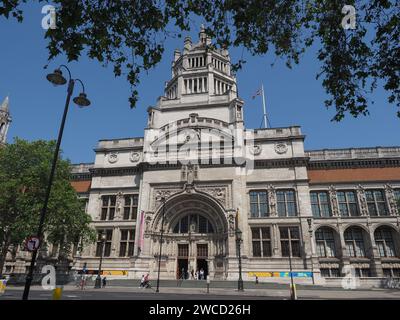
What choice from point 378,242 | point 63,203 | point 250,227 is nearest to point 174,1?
point 63,203

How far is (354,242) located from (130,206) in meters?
27.6

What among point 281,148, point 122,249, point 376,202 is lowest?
point 122,249

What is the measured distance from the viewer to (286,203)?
110 feet

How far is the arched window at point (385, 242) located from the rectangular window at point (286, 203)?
9938 mm

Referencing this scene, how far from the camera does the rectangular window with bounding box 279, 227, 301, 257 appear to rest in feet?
103

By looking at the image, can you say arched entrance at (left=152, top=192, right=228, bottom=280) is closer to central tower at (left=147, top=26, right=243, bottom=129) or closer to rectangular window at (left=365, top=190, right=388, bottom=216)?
central tower at (left=147, top=26, right=243, bottom=129)

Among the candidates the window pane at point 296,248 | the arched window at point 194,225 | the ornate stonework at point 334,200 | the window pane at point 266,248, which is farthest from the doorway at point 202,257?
the ornate stonework at point 334,200

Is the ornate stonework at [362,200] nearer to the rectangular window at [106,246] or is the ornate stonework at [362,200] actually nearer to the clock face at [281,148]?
the clock face at [281,148]

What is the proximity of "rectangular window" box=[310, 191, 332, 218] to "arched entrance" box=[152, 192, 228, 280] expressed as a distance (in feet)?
37.7

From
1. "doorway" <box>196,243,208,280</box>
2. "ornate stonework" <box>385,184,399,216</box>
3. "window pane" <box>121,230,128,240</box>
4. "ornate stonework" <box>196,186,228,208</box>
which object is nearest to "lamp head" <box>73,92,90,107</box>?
"ornate stonework" <box>196,186,228,208</box>

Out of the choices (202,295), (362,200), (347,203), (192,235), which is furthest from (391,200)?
(202,295)

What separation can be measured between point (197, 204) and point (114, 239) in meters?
11.2

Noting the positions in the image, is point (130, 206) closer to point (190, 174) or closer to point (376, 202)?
point (190, 174)

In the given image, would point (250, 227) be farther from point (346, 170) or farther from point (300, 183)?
point (346, 170)
